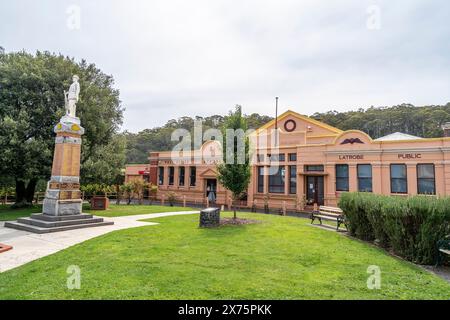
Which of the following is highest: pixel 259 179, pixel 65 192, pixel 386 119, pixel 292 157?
pixel 386 119

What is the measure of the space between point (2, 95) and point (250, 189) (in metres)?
20.1

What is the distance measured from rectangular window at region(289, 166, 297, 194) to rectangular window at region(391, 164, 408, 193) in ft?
24.2

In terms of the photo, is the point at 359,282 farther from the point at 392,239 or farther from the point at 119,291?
the point at 119,291

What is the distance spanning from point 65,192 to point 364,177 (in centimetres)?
1999

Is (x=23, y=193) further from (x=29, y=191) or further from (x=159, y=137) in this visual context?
(x=159, y=137)

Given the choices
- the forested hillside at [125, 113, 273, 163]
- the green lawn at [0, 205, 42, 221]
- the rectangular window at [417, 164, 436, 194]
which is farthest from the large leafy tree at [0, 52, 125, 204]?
the forested hillside at [125, 113, 273, 163]

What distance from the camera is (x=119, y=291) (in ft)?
14.7

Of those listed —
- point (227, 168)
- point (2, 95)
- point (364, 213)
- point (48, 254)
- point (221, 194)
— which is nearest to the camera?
point (48, 254)

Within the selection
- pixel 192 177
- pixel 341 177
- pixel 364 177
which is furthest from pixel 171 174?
pixel 364 177

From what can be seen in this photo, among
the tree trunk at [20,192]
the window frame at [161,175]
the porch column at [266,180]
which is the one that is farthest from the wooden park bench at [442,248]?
the window frame at [161,175]

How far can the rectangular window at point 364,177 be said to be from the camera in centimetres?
2088

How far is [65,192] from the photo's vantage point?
39.3 feet

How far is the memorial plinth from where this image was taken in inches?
436

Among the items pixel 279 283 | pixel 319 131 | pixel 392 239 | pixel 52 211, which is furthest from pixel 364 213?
pixel 319 131
